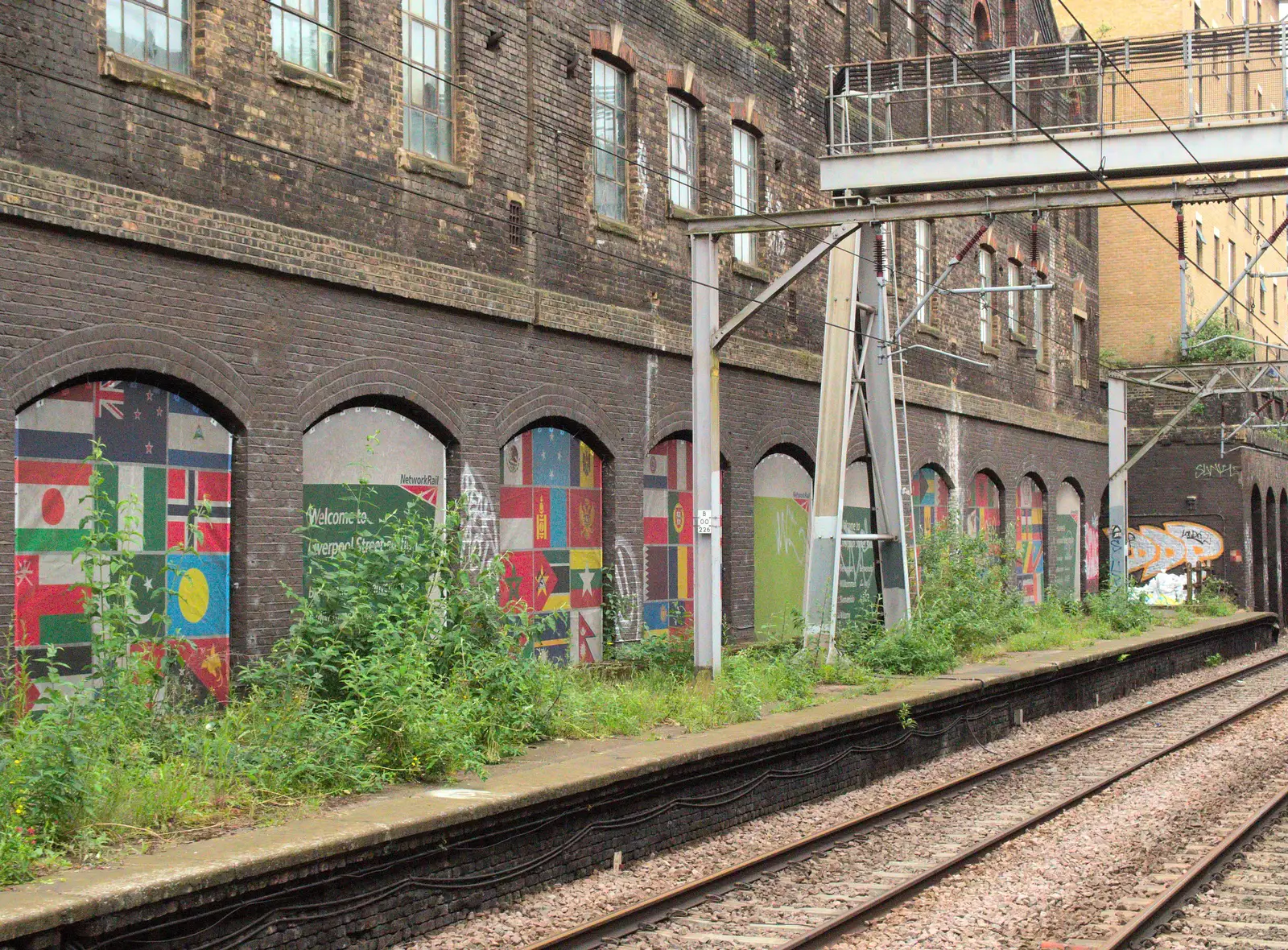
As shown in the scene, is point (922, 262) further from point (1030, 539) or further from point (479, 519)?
point (479, 519)

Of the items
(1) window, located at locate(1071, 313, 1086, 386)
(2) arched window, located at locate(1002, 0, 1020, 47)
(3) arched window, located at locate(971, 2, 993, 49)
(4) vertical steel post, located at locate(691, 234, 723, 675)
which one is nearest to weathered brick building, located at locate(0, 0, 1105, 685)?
(4) vertical steel post, located at locate(691, 234, 723, 675)

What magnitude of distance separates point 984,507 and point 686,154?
12940mm

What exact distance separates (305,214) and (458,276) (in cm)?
209

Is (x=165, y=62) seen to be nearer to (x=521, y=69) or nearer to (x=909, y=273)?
(x=521, y=69)

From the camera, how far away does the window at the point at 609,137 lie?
1717cm

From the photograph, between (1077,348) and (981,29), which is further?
(1077,348)

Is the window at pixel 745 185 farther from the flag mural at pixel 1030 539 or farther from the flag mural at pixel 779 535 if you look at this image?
the flag mural at pixel 1030 539

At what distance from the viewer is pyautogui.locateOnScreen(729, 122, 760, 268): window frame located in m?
20.0

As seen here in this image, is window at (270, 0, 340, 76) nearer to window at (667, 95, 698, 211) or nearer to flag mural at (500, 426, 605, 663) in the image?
flag mural at (500, 426, 605, 663)

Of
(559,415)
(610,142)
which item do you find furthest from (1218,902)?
(610,142)

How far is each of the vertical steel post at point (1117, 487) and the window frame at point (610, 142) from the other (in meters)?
15.1

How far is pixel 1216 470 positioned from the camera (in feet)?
125

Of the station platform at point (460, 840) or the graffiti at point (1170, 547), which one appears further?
the graffiti at point (1170, 547)

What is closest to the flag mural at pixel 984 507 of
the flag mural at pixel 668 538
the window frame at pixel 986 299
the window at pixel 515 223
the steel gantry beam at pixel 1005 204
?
the window frame at pixel 986 299
